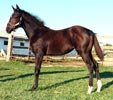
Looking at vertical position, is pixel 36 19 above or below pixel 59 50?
above

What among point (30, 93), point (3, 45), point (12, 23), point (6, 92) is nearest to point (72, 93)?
point (30, 93)

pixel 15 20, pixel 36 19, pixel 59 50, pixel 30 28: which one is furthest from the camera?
pixel 36 19

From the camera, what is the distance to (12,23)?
8.99 metres

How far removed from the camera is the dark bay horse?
8.38 metres

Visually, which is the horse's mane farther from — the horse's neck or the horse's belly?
the horse's belly

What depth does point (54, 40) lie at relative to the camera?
880cm

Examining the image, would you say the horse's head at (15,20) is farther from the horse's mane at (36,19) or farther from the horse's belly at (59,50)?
the horse's belly at (59,50)

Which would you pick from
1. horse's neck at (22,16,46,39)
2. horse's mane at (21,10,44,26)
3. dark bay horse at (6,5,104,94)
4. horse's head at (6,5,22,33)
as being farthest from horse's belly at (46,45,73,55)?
horse's head at (6,5,22,33)

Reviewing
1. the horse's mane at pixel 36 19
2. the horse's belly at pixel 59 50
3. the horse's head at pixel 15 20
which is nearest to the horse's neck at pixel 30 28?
the horse's mane at pixel 36 19

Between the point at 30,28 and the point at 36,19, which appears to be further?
the point at 36,19

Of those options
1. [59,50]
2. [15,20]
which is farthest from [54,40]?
[15,20]

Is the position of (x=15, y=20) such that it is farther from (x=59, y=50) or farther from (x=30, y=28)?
(x=59, y=50)

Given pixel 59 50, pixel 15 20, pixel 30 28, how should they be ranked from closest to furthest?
pixel 59 50
pixel 15 20
pixel 30 28

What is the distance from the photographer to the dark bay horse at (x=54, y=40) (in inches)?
330
